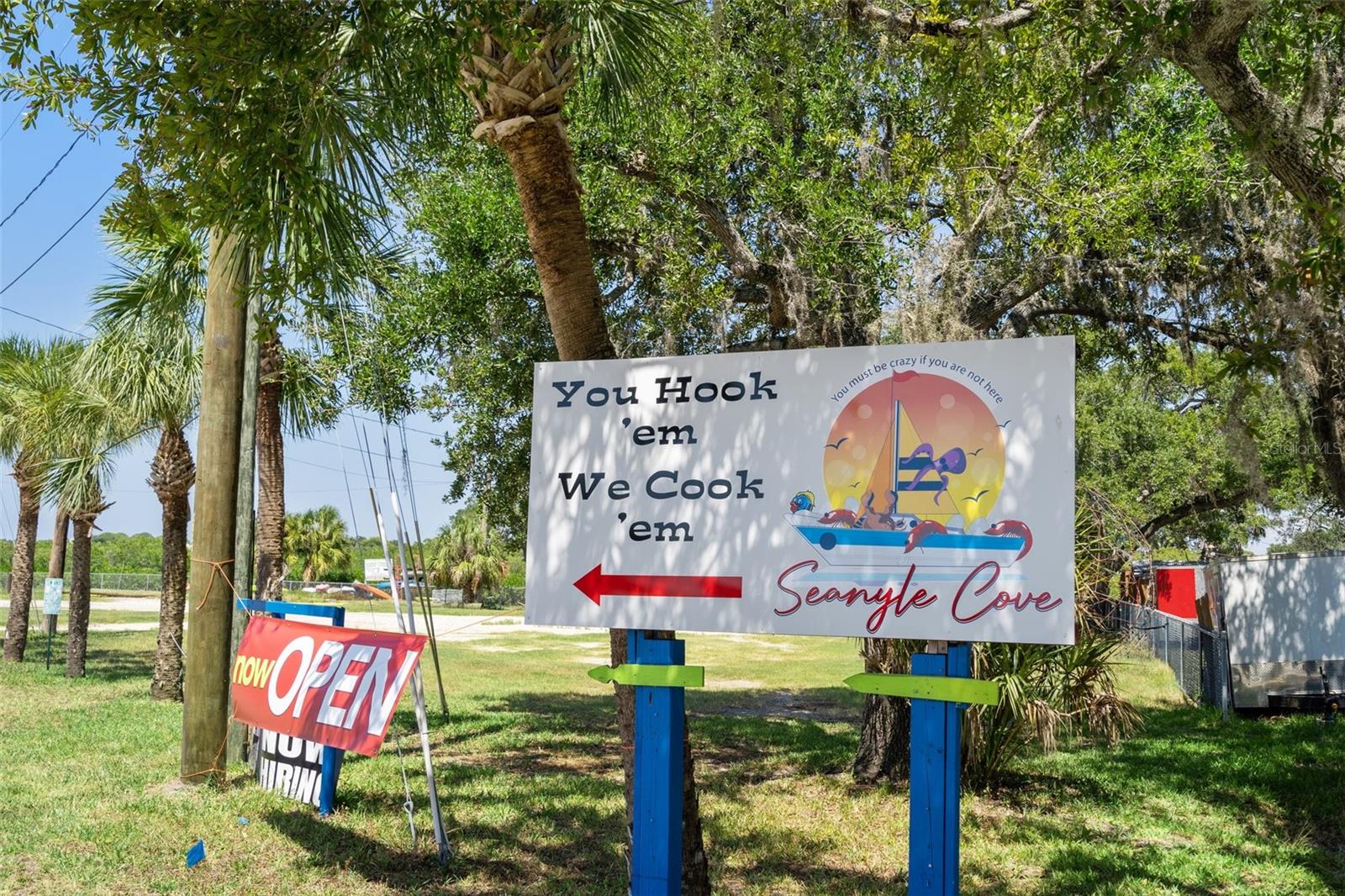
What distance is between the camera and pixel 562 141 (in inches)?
249

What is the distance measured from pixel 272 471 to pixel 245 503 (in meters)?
4.46

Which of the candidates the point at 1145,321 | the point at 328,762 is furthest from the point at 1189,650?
the point at 328,762

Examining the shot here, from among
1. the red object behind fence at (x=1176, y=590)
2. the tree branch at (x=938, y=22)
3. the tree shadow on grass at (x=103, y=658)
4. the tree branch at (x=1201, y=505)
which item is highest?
the tree branch at (x=938, y=22)

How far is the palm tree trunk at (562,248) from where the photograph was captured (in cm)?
625

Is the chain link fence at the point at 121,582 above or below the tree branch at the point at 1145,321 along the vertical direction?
below

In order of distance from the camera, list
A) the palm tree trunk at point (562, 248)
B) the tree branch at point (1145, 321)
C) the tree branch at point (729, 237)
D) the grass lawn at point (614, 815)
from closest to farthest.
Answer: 1. the palm tree trunk at point (562, 248)
2. the grass lawn at point (614, 815)
3. the tree branch at point (729, 237)
4. the tree branch at point (1145, 321)

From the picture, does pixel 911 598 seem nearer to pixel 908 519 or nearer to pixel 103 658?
pixel 908 519

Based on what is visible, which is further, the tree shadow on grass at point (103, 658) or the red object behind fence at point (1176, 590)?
the red object behind fence at point (1176, 590)

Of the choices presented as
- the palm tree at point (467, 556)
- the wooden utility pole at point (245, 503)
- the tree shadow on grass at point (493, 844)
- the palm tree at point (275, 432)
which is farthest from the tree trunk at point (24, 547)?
the palm tree at point (467, 556)

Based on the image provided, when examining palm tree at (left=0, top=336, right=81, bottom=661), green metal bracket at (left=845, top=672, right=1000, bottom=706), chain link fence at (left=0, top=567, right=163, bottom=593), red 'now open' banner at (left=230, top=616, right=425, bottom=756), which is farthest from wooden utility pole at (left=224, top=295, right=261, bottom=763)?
chain link fence at (left=0, top=567, right=163, bottom=593)

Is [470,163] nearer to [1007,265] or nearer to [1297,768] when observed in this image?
[1007,265]

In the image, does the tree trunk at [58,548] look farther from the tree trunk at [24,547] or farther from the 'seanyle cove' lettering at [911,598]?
the 'seanyle cove' lettering at [911,598]

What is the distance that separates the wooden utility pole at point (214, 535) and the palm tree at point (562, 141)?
12.5 ft

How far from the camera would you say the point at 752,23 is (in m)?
11.0
